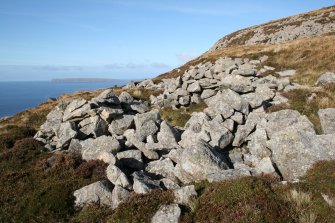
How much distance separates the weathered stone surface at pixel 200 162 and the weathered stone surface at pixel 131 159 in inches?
131

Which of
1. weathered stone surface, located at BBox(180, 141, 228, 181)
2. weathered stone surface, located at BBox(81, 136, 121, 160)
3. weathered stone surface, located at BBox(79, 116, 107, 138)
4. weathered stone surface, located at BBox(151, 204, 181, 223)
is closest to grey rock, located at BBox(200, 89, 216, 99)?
weathered stone surface, located at BBox(79, 116, 107, 138)

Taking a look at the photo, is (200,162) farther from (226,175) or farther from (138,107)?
(138,107)

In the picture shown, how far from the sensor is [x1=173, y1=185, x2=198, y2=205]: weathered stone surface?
42.7 ft

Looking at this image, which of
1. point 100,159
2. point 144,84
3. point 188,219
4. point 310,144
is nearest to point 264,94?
point 310,144

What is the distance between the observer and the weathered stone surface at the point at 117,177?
15689 mm

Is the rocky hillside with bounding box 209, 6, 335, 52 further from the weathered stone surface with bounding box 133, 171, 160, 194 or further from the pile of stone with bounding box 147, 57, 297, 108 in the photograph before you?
the weathered stone surface with bounding box 133, 171, 160, 194

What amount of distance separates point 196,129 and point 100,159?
6.91 metres

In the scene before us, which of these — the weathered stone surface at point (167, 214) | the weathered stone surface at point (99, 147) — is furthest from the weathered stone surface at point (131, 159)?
the weathered stone surface at point (167, 214)

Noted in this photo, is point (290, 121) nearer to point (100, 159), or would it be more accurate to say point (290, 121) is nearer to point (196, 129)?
point (196, 129)

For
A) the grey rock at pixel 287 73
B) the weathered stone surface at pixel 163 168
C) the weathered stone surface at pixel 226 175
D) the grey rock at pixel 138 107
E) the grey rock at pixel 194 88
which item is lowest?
the weathered stone surface at pixel 163 168

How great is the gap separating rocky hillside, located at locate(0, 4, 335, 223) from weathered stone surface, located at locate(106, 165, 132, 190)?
0.05 m

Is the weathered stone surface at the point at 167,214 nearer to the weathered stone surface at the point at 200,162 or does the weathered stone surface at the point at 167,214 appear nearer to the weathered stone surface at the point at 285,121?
the weathered stone surface at the point at 200,162

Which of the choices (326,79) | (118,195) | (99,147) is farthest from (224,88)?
(118,195)

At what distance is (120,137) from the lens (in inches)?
846
